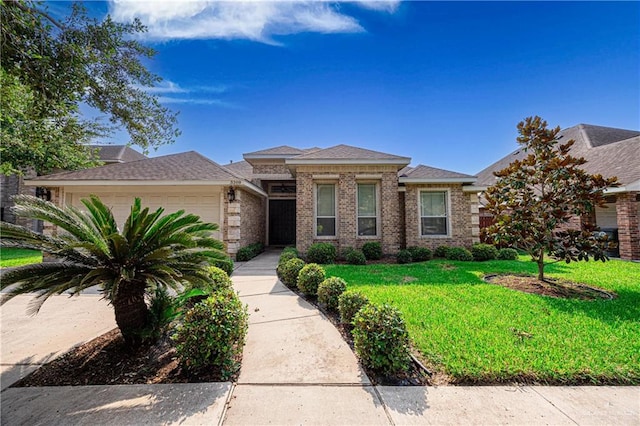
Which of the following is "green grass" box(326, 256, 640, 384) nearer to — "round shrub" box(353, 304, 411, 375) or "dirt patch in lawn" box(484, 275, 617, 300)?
"dirt patch in lawn" box(484, 275, 617, 300)

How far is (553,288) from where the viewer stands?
226 inches

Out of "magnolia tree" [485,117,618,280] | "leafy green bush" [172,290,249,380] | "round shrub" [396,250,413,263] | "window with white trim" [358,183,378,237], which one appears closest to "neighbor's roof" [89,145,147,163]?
"window with white trim" [358,183,378,237]

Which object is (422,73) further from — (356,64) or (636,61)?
(636,61)

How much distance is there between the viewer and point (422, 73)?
906cm

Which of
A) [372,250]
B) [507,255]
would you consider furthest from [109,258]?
[507,255]

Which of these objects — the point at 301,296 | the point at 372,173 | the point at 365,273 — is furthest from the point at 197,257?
the point at 372,173

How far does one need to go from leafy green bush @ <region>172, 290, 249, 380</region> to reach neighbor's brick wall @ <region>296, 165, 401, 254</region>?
6.63 meters

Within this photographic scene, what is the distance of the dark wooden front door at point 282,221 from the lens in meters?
14.5

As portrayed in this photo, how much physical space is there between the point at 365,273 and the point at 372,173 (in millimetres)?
4104

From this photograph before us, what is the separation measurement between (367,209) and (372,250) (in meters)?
1.65

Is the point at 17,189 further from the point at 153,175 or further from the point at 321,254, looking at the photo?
the point at 321,254

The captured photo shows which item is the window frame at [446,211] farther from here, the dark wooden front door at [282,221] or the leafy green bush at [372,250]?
the dark wooden front door at [282,221]

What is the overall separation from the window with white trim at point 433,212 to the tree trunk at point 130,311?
9.53 m

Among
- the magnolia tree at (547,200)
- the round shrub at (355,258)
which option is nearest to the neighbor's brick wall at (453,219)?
the round shrub at (355,258)
